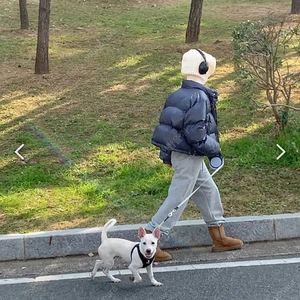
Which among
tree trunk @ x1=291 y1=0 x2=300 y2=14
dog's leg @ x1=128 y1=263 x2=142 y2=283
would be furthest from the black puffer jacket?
tree trunk @ x1=291 y1=0 x2=300 y2=14

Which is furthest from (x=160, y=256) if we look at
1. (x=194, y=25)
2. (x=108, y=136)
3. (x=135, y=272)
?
(x=194, y=25)

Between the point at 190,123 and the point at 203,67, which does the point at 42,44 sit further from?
the point at 190,123

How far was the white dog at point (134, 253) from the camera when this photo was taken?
3975mm

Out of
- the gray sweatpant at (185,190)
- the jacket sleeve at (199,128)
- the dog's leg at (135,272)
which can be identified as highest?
the jacket sleeve at (199,128)

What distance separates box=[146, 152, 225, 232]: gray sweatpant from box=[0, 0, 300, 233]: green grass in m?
0.62

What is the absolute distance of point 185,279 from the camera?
14.0ft

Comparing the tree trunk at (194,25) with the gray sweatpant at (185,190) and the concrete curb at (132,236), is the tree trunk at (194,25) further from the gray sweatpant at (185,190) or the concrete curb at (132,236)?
the gray sweatpant at (185,190)

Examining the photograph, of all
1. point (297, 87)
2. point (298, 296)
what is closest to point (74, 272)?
point (298, 296)

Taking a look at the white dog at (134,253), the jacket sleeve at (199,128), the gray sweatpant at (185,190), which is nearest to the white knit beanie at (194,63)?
the jacket sleeve at (199,128)

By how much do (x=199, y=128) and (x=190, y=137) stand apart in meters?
0.10

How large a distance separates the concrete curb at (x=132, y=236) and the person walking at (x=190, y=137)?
31 centimetres

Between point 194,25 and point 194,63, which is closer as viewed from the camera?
point 194,63

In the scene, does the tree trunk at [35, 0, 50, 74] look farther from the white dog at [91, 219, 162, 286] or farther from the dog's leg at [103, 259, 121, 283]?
the dog's leg at [103, 259, 121, 283]

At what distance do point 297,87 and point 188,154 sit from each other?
5.92 metres
